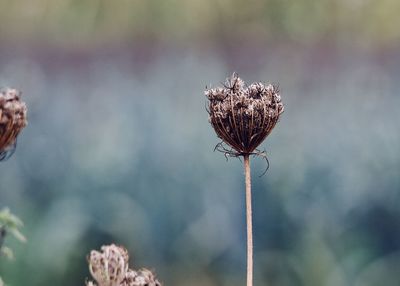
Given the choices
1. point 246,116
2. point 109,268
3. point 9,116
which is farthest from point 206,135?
point 9,116

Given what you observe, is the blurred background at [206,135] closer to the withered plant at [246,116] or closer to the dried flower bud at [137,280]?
the withered plant at [246,116]

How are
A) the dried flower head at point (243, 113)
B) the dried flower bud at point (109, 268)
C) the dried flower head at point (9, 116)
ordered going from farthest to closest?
the dried flower head at point (243, 113), the dried flower bud at point (109, 268), the dried flower head at point (9, 116)

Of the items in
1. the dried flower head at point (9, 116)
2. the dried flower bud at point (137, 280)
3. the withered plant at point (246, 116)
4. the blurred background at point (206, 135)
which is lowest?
the dried flower bud at point (137, 280)

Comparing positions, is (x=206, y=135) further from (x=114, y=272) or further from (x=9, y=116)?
(x=9, y=116)

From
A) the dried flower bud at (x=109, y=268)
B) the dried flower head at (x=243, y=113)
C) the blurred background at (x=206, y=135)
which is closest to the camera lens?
the dried flower bud at (x=109, y=268)

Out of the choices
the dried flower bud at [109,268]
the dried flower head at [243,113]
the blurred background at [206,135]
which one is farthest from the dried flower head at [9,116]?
the blurred background at [206,135]

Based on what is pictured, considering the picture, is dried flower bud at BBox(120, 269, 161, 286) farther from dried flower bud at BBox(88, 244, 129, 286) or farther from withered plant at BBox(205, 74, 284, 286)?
withered plant at BBox(205, 74, 284, 286)
